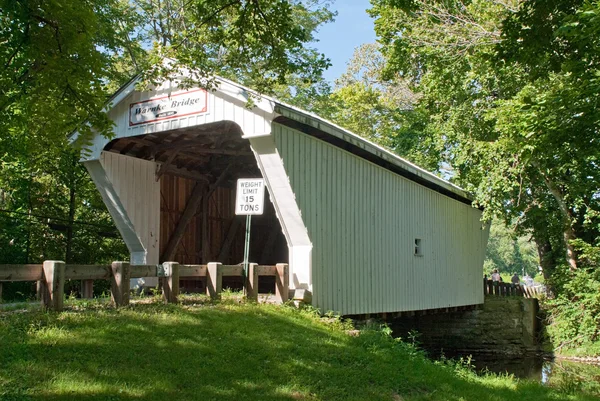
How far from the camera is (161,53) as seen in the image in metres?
9.30

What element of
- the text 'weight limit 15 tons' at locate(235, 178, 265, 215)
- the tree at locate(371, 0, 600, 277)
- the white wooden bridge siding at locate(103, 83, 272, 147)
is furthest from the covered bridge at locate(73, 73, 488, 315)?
the tree at locate(371, 0, 600, 277)

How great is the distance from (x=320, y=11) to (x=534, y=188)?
44.6ft

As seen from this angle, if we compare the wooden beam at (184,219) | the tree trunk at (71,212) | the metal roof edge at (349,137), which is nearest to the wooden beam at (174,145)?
the wooden beam at (184,219)

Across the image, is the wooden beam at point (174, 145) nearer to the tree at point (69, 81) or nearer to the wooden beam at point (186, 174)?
the wooden beam at point (186, 174)

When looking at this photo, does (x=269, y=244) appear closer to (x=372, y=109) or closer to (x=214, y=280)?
(x=214, y=280)

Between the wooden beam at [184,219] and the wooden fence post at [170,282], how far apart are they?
475 cm

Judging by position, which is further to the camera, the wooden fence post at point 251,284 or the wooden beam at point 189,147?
the wooden beam at point 189,147

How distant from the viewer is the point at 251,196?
9141mm

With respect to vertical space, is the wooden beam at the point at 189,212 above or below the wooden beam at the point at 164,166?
below

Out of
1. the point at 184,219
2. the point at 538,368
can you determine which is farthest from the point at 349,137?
the point at 538,368

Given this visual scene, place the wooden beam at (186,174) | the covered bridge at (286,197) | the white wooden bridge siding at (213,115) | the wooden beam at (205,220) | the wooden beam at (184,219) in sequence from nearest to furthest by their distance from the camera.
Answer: the white wooden bridge siding at (213,115) < the covered bridge at (286,197) < the wooden beam at (184,219) < the wooden beam at (186,174) < the wooden beam at (205,220)

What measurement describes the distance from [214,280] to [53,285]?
2591mm

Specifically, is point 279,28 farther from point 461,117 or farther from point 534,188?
point 534,188

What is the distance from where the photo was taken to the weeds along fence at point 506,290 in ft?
63.7
